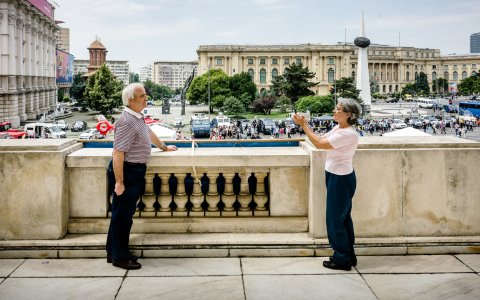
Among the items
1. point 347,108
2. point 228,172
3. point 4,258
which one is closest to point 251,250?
point 228,172

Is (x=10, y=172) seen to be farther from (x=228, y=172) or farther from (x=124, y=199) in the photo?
(x=228, y=172)

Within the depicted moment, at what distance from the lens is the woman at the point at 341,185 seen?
456 centimetres

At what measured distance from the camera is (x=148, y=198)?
5242 millimetres

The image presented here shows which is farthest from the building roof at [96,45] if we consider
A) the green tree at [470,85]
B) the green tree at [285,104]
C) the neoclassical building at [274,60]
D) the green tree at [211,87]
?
the green tree at [470,85]

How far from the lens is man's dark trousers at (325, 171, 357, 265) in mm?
4594

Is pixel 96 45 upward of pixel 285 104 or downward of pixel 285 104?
upward

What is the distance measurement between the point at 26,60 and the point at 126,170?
6389cm

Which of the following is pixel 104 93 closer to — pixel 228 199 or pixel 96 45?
pixel 228 199

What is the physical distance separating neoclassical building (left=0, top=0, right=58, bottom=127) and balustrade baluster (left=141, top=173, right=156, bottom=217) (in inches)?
2030

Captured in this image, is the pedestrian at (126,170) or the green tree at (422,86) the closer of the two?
the pedestrian at (126,170)

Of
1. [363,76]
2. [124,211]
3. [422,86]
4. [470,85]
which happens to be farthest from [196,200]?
[422,86]

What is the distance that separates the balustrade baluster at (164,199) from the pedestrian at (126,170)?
553 mm

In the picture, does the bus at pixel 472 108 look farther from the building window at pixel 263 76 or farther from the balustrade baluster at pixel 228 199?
the building window at pixel 263 76

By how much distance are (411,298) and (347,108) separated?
1.70 m
